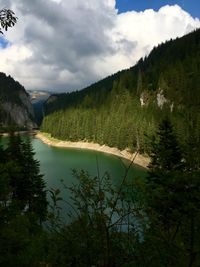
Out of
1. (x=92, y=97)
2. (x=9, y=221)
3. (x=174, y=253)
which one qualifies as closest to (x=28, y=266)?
(x=9, y=221)

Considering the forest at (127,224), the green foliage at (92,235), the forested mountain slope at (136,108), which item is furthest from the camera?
the forested mountain slope at (136,108)

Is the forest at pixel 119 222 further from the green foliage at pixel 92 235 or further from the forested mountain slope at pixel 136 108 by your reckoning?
the forested mountain slope at pixel 136 108

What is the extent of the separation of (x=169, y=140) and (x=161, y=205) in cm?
2307

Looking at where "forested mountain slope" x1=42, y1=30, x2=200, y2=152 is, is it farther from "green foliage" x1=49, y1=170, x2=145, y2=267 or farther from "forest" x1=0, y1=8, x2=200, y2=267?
"green foliage" x1=49, y1=170, x2=145, y2=267

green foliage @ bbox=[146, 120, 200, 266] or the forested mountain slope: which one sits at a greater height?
the forested mountain slope

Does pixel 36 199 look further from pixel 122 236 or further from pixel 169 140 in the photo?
pixel 122 236

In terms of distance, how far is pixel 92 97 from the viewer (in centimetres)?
19862

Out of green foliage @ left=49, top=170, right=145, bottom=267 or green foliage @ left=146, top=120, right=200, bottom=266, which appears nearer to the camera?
green foliage @ left=49, top=170, right=145, bottom=267

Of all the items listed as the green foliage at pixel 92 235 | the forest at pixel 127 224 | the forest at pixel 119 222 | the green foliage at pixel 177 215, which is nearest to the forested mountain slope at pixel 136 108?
the forest at pixel 119 222

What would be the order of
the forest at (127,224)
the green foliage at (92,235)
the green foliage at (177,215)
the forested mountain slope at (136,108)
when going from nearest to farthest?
the green foliage at (92,235) < the forest at (127,224) < the green foliage at (177,215) < the forested mountain slope at (136,108)

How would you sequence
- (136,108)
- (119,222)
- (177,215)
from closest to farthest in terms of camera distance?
(119,222)
(177,215)
(136,108)

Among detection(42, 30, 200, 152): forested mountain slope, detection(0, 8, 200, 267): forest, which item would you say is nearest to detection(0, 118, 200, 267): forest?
detection(0, 8, 200, 267): forest

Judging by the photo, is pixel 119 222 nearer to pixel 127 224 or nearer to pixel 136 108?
pixel 127 224

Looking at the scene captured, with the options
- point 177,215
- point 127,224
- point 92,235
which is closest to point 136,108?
point 177,215
